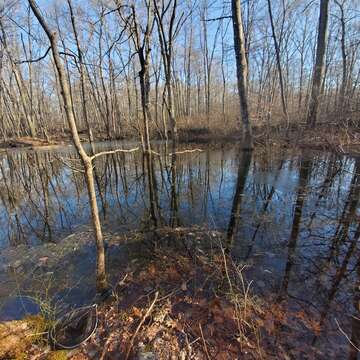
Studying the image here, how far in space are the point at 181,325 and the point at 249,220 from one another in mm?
2592

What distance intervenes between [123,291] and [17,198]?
5734mm

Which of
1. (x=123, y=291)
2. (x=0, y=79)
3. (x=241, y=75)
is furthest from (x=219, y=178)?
(x=0, y=79)

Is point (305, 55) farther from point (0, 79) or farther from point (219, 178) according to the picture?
point (0, 79)

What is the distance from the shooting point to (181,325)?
5.85ft

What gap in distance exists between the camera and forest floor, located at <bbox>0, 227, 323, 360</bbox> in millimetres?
1523

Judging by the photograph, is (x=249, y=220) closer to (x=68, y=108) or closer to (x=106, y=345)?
(x=106, y=345)

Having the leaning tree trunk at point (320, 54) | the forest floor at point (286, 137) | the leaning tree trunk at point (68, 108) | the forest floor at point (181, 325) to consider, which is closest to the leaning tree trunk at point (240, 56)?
the forest floor at point (286, 137)

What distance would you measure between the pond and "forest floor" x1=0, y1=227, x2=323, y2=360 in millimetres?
235

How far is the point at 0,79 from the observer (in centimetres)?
2227

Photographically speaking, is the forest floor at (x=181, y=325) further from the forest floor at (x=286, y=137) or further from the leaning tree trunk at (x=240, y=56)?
the forest floor at (x=286, y=137)

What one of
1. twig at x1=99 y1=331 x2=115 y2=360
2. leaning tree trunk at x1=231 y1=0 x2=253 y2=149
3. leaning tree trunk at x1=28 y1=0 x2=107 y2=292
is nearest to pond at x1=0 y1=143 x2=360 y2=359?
leaning tree trunk at x1=28 y1=0 x2=107 y2=292

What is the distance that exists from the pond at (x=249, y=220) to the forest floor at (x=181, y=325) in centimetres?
24

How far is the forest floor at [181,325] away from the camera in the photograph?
1.52 meters

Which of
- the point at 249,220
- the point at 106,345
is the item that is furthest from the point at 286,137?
the point at 106,345
